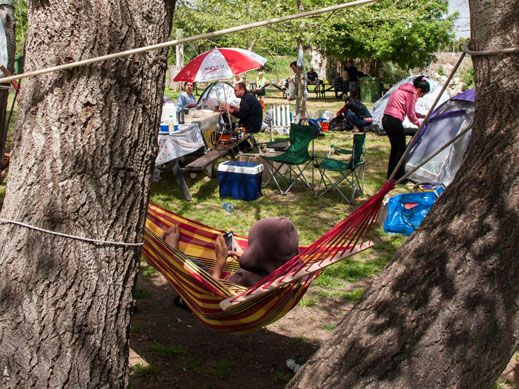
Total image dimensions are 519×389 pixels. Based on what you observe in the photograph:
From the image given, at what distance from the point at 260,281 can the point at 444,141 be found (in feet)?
17.4

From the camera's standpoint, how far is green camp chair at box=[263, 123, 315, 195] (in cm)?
748

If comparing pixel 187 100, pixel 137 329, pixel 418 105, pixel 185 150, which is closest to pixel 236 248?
pixel 137 329

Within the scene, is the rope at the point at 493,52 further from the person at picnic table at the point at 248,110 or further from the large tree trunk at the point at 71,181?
the person at picnic table at the point at 248,110

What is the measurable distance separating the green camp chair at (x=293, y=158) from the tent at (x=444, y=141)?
1310mm

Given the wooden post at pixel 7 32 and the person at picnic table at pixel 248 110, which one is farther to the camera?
the person at picnic table at pixel 248 110

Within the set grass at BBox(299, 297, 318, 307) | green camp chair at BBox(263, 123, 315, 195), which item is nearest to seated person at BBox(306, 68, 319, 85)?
green camp chair at BBox(263, 123, 315, 195)

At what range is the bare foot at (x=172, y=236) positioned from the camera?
4531 millimetres

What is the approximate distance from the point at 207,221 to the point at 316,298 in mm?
2122

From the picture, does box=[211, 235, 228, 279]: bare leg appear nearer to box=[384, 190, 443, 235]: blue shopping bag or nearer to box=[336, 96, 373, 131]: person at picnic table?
box=[384, 190, 443, 235]: blue shopping bag

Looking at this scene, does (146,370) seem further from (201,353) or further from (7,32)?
(7,32)

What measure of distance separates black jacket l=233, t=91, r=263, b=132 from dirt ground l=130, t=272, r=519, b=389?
5279mm

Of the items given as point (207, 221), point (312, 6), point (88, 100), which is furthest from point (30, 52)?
point (312, 6)

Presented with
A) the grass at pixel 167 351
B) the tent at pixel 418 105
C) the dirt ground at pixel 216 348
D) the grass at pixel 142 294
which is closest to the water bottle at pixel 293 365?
the dirt ground at pixel 216 348

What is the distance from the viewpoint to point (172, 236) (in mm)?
4555
